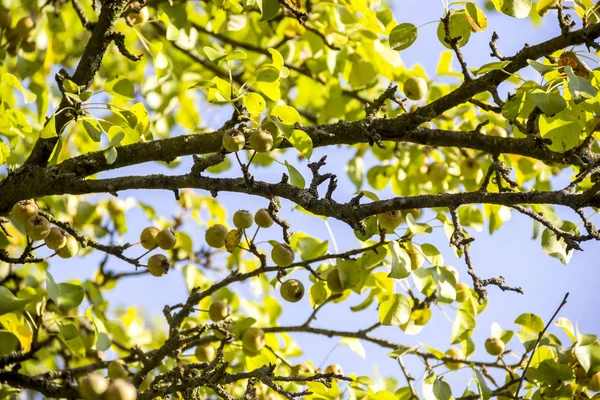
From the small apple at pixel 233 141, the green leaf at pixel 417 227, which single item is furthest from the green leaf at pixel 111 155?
the green leaf at pixel 417 227

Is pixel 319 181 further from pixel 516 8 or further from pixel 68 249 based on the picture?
pixel 68 249

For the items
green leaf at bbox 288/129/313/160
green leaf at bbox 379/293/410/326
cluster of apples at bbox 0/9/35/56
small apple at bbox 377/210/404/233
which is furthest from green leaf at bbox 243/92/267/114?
cluster of apples at bbox 0/9/35/56

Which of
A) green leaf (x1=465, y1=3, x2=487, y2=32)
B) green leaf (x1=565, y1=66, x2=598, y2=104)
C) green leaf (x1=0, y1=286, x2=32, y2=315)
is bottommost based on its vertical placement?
green leaf (x1=0, y1=286, x2=32, y2=315)

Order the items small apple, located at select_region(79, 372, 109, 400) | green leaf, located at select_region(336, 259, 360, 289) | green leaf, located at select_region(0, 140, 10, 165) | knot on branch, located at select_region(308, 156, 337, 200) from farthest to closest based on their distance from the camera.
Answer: green leaf, located at select_region(336, 259, 360, 289)
green leaf, located at select_region(0, 140, 10, 165)
knot on branch, located at select_region(308, 156, 337, 200)
small apple, located at select_region(79, 372, 109, 400)

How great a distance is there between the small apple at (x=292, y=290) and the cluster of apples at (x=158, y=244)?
29cm

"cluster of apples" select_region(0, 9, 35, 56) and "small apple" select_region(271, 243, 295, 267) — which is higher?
"cluster of apples" select_region(0, 9, 35, 56)

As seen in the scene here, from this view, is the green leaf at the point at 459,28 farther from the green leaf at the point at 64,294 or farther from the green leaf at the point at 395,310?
the green leaf at the point at 64,294

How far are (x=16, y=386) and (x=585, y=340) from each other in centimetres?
135

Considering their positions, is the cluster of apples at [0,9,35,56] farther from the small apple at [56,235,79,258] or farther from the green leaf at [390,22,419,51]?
the green leaf at [390,22,419,51]

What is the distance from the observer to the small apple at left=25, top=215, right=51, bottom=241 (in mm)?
1572

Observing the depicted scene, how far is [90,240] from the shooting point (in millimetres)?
1656

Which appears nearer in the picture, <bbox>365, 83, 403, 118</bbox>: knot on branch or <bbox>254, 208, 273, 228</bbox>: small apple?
<bbox>365, 83, 403, 118</bbox>: knot on branch

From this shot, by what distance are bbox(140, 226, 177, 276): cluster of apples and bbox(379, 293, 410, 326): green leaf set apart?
541 mm

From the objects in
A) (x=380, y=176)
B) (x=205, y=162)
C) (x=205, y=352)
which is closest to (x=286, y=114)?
(x=205, y=162)
